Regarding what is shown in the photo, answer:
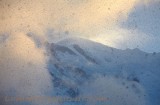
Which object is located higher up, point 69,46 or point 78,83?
point 69,46

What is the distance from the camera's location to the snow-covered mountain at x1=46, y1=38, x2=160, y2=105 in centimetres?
257

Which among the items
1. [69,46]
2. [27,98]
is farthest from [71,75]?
[27,98]

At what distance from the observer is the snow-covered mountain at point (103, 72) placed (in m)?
2.57

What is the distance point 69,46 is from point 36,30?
0.38 meters

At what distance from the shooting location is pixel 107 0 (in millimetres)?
2664

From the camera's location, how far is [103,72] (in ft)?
8.49

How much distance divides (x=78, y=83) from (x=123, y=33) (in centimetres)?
68

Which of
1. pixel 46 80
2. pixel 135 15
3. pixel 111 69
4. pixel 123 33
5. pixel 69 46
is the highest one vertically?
pixel 135 15

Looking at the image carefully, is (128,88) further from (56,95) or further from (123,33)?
(56,95)

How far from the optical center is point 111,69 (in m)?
2.58

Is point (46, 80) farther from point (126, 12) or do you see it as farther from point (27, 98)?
point (126, 12)

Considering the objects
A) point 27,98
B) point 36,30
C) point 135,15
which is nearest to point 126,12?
point 135,15

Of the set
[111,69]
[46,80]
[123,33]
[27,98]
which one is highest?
[123,33]

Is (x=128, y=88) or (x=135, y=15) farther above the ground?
(x=135, y=15)
